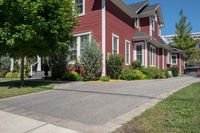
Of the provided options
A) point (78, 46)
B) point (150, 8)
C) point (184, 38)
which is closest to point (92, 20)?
point (78, 46)

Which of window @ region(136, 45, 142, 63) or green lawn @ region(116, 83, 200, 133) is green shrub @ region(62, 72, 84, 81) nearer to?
window @ region(136, 45, 142, 63)

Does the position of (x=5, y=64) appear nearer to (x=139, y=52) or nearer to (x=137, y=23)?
(x=139, y=52)

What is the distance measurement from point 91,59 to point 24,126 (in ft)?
34.3

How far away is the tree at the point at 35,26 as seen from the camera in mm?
11758

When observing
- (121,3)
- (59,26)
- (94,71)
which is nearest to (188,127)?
(59,26)

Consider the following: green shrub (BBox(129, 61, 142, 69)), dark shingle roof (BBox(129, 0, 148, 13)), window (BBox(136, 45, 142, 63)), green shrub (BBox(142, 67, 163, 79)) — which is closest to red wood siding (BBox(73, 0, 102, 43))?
green shrub (BBox(129, 61, 142, 69))

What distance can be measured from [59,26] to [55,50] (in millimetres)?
1505

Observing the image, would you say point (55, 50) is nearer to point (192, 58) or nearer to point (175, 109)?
point (175, 109)

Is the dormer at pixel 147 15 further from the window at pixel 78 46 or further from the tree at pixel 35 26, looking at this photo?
the tree at pixel 35 26

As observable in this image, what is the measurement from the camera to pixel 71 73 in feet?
55.5

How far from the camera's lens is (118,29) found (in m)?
20.0

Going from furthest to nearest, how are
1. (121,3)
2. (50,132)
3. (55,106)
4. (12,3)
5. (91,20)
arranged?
(121,3), (91,20), (12,3), (55,106), (50,132)

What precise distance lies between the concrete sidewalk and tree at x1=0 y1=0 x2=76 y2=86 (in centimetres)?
583

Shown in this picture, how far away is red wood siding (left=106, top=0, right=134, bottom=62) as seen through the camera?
18.0 meters
